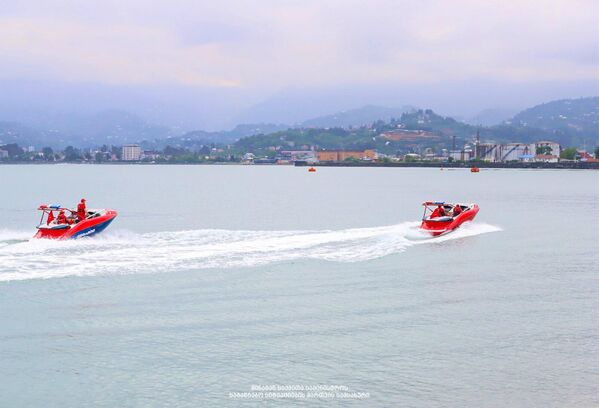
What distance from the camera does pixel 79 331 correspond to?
65.6 feet

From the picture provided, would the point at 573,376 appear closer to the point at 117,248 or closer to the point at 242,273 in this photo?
the point at 242,273

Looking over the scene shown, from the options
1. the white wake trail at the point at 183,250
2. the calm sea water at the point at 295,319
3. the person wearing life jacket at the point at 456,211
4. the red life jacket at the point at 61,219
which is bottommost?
the calm sea water at the point at 295,319

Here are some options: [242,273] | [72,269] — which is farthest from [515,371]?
[72,269]

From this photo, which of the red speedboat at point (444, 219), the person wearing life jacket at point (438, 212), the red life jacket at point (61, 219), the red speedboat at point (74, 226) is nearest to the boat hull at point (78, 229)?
the red speedboat at point (74, 226)

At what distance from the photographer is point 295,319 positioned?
829 inches

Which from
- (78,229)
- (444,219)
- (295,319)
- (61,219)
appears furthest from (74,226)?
(444,219)

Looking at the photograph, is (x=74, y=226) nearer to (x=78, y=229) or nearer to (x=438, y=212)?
(x=78, y=229)

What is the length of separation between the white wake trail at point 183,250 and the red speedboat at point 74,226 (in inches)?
22.9

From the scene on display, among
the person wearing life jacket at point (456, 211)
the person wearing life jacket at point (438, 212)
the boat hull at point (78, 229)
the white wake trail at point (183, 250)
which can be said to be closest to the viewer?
the white wake trail at point (183, 250)

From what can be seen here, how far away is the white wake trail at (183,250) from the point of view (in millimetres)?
28047

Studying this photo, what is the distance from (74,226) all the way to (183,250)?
6.53 meters

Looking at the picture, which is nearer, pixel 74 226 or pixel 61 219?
pixel 74 226

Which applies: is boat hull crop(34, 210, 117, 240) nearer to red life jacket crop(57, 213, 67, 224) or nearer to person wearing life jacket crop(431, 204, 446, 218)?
red life jacket crop(57, 213, 67, 224)

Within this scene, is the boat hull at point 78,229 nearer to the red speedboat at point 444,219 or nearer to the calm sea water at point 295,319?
the calm sea water at point 295,319
